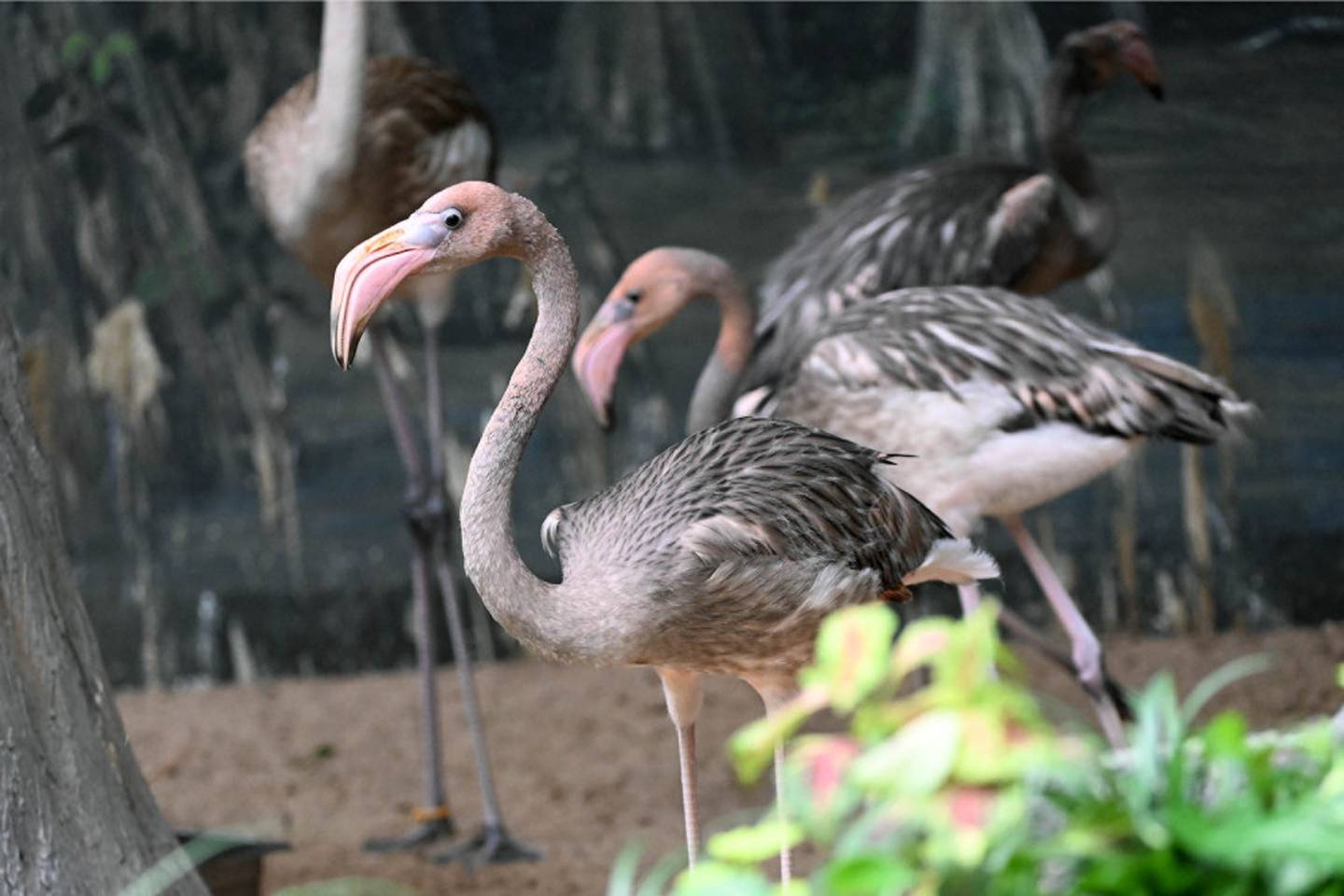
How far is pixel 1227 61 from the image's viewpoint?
18.5 feet

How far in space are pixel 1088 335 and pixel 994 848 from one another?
298 centimetres

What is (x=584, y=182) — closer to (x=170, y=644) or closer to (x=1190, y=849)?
(x=170, y=644)

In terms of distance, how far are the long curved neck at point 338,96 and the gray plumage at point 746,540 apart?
5.66ft

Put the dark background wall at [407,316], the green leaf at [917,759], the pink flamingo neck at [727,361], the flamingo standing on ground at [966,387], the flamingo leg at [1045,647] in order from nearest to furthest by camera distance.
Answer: the green leaf at [917,759] → the flamingo standing on ground at [966,387] → the pink flamingo neck at [727,361] → the flamingo leg at [1045,647] → the dark background wall at [407,316]

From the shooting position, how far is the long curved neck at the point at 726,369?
14.0 ft

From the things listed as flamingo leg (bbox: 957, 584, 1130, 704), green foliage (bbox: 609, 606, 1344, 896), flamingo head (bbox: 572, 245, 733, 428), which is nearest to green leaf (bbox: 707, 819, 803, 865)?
green foliage (bbox: 609, 606, 1344, 896)

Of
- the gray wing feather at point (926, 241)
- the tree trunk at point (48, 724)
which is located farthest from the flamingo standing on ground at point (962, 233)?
the tree trunk at point (48, 724)

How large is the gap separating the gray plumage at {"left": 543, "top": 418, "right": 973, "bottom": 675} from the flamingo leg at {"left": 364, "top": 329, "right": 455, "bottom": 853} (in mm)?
1730

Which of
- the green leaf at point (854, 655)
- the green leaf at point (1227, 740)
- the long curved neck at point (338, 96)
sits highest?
the long curved neck at point (338, 96)

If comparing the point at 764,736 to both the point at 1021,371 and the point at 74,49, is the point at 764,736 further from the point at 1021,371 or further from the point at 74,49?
the point at 74,49

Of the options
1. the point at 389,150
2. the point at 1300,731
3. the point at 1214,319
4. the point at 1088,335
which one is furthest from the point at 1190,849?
the point at 1214,319

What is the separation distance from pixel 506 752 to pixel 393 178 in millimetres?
1902

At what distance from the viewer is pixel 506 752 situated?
5445mm

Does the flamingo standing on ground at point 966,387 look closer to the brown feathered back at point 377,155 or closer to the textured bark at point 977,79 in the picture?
the brown feathered back at point 377,155
